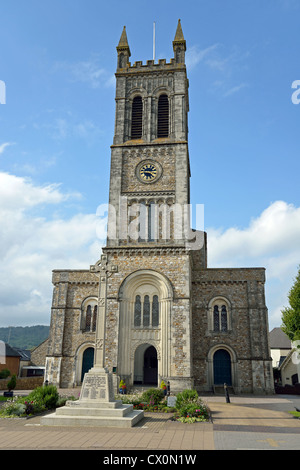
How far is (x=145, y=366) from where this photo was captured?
30906 mm

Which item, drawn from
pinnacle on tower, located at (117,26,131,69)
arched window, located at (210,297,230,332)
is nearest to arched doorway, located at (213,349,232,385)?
arched window, located at (210,297,230,332)

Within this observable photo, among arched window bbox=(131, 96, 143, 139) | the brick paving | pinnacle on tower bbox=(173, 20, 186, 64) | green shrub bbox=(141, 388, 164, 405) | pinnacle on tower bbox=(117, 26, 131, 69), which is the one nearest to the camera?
the brick paving

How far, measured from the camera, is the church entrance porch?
29953mm

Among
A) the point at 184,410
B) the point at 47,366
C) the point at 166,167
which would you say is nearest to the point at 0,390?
the point at 47,366

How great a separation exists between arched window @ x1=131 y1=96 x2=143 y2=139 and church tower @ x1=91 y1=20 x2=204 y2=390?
9 cm

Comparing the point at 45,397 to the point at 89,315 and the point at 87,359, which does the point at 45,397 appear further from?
the point at 89,315

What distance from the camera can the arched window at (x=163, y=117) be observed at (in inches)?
1340

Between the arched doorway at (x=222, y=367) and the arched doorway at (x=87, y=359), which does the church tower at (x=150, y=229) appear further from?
the arched doorway at (x=222, y=367)

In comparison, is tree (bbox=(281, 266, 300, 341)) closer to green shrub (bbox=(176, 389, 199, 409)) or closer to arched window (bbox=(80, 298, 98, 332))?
green shrub (bbox=(176, 389, 199, 409))

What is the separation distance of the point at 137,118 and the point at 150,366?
22242 millimetres

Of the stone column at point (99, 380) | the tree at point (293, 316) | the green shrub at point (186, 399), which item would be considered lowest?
the green shrub at point (186, 399)

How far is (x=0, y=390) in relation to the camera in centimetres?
3134

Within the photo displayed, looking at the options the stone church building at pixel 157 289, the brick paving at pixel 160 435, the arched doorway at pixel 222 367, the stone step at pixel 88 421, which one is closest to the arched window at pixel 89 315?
the stone church building at pixel 157 289
